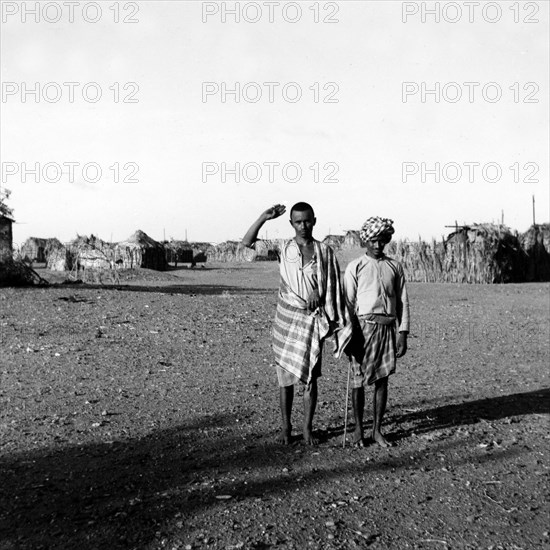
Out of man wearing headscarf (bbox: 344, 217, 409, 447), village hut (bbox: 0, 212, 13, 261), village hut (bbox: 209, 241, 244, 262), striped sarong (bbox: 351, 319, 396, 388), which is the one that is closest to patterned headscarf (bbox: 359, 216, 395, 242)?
man wearing headscarf (bbox: 344, 217, 409, 447)

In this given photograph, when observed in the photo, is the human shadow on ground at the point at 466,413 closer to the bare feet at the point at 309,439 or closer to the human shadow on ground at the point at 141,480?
the bare feet at the point at 309,439

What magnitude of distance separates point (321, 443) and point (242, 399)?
1489 mm

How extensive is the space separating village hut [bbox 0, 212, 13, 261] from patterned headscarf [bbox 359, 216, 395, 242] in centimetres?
1166

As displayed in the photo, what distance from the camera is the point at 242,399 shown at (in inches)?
233

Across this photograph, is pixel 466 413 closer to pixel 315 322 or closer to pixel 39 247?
pixel 315 322

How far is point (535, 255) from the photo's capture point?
26.6 meters

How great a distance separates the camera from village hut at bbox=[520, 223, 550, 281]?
86.3ft

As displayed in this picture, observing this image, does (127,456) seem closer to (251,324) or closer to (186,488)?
(186,488)

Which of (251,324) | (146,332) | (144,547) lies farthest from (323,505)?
(251,324)

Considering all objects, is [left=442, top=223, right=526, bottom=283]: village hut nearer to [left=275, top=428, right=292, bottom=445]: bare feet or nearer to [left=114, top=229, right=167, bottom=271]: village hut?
[left=114, top=229, right=167, bottom=271]: village hut

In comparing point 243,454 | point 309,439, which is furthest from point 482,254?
point 243,454

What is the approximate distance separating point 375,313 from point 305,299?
54 centimetres

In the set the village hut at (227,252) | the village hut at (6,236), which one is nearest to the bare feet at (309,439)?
the village hut at (6,236)

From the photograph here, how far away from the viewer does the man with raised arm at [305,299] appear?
14.3 ft
